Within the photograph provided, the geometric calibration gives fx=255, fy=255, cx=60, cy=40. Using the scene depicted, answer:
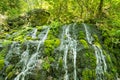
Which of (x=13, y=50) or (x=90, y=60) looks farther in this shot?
(x=13, y=50)

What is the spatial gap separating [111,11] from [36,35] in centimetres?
262

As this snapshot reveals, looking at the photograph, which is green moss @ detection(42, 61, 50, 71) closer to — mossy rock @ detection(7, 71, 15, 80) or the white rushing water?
the white rushing water

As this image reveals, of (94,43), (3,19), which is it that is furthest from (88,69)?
(3,19)

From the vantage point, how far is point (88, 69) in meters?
5.17

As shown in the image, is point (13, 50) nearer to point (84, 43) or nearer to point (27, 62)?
point (27, 62)

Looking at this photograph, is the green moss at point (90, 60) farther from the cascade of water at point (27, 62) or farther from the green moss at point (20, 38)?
the green moss at point (20, 38)

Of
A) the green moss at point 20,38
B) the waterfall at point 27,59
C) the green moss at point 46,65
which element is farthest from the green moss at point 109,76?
the green moss at point 20,38

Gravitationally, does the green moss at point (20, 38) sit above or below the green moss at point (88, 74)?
above

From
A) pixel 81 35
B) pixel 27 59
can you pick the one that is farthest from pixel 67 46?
pixel 27 59

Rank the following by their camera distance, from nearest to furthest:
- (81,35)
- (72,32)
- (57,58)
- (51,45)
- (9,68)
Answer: (9,68) < (57,58) < (51,45) < (81,35) < (72,32)

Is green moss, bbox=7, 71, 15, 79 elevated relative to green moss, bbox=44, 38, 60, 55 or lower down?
lower down

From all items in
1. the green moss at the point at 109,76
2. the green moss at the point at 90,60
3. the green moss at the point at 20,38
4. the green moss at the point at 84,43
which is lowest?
the green moss at the point at 109,76

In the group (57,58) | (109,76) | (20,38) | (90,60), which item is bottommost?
(109,76)

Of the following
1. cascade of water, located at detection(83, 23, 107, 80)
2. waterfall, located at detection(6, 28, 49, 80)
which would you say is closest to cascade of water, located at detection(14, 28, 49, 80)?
waterfall, located at detection(6, 28, 49, 80)
